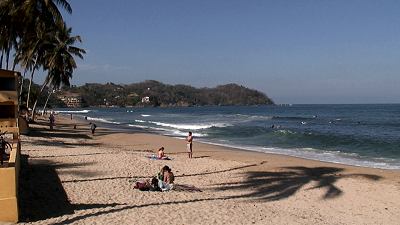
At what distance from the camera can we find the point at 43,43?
128 feet

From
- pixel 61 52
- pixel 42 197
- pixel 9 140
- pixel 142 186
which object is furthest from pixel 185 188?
pixel 61 52

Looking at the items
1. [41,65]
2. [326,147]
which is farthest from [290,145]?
[41,65]

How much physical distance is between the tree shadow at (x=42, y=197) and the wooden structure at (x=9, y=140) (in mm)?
451

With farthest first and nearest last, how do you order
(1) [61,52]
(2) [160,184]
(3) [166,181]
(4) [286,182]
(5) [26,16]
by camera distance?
(1) [61,52], (5) [26,16], (4) [286,182], (3) [166,181], (2) [160,184]

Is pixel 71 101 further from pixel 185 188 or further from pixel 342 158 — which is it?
pixel 185 188

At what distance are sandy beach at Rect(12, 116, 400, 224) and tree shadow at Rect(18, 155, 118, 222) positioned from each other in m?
0.02

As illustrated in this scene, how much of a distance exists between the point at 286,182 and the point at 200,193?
441 cm

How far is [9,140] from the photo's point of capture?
54.4 feet

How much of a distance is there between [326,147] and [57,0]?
20007mm

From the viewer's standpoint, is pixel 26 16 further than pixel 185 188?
Yes

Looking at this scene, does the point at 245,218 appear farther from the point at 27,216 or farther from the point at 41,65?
the point at 41,65

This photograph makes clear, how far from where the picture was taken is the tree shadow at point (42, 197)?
955 centimetres

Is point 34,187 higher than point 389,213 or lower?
higher

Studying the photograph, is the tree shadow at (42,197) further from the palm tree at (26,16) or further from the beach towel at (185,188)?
the palm tree at (26,16)
